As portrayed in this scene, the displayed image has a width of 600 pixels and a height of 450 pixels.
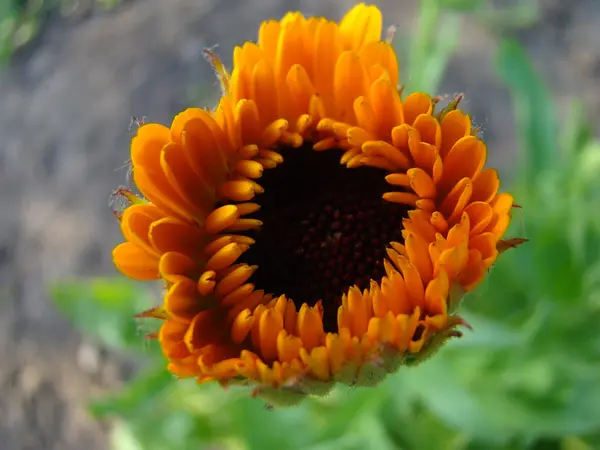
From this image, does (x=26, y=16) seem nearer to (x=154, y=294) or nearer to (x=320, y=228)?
(x=154, y=294)

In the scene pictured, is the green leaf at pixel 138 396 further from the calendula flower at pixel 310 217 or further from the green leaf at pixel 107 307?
the calendula flower at pixel 310 217

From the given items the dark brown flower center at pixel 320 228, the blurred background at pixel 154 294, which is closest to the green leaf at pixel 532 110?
the blurred background at pixel 154 294

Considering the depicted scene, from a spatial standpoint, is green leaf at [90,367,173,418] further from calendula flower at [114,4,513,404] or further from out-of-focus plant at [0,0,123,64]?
out-of-focus plant at [0,0,123,64]

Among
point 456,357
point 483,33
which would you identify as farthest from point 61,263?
point 483,33

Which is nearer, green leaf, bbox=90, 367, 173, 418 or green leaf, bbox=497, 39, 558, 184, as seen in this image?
green leaf, bbox=90, 367, 173, 418

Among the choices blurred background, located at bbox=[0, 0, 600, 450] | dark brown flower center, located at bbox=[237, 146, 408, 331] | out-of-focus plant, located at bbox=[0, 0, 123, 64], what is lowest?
blurred background, located at bbox=[0, 0, 600, 450]

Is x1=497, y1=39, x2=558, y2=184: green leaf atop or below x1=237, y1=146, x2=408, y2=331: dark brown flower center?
below

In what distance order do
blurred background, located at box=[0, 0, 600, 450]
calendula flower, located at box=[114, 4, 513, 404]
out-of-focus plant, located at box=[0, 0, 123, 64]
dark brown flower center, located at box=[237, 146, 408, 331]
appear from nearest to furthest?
calendula flower, located at box=[114, 4, 513, 404], dark brown flower center, located at box=[237, 146, 408, 331], blurred background, located at box=[0, 0, 600, 450], out-of-focus plant, located at box=[0, 0, 123, 64]

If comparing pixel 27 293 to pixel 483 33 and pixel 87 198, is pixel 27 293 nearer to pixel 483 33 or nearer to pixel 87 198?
pixel 87 198

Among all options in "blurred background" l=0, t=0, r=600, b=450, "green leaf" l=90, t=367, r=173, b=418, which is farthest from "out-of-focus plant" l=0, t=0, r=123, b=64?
"green leaf" l=90, t=367, r=173, b=418
